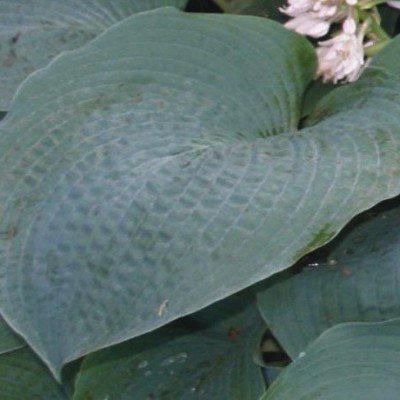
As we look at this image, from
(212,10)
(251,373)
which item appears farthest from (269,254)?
(212,10)

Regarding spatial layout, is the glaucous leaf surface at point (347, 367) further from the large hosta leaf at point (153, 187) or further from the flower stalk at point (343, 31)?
the flower stalk at point (343, 31)

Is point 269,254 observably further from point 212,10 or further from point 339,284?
point 212,10

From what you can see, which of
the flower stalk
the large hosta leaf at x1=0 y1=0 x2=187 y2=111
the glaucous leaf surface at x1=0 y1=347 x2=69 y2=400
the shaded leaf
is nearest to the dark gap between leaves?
the shaded leaf

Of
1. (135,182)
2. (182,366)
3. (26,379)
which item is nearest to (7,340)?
(26,379)

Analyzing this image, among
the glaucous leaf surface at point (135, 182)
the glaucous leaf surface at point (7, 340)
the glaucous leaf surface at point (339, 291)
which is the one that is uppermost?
the glaucous leaf surface at point (135, 182)

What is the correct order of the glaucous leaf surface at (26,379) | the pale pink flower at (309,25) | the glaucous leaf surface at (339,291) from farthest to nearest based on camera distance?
1. the glaucous leaf surface at (26,379)
2. the pale pink flower at (309,25)
3. the glaucous leaf surface at (339,291)

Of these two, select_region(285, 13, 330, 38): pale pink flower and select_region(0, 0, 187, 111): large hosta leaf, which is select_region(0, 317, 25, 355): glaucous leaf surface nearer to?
select_region(0, 0, 187, 111): large hosta leaf

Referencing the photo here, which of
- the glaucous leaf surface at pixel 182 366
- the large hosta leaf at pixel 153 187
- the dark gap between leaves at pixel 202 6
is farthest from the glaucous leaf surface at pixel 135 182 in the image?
the dark gap between leaves at pixel 202 6
